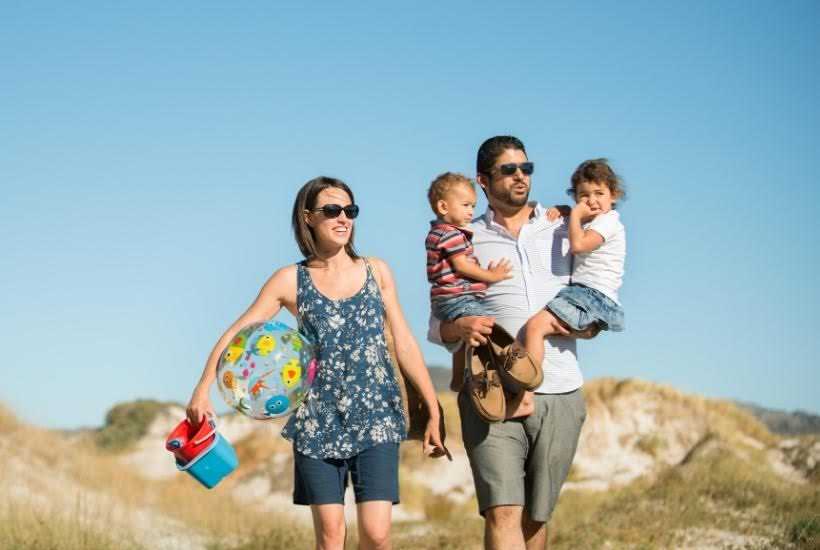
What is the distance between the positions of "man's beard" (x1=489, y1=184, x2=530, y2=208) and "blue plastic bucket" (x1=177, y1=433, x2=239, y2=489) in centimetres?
208

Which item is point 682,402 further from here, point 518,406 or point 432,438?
point 432,438

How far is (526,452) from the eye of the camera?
6.23 metres

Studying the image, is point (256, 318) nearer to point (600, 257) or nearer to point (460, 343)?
point (460, 343)

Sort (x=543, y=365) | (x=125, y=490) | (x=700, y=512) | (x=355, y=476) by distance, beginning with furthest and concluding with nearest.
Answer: (x=125, y=490), (x=700, y=512), (x=543, y=365), (x=355, y=476)

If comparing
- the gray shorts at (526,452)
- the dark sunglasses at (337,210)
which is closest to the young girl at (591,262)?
the gray shorts at (526,452)

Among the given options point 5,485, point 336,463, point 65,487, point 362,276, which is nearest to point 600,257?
point 362,276

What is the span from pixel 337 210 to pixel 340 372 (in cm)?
87

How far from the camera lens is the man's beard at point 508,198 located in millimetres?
6289

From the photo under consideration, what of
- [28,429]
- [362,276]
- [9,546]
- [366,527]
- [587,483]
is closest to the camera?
[366,527]

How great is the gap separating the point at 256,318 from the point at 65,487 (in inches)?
466

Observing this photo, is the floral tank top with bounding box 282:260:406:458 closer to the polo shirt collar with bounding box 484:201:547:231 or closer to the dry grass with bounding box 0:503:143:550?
the polo shirt collar with bounding box 484:201:547:231

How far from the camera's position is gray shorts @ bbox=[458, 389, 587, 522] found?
6008 millimetres

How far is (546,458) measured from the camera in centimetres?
620

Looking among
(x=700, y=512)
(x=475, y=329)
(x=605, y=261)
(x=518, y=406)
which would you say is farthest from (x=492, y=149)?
(x=700, y=512)
